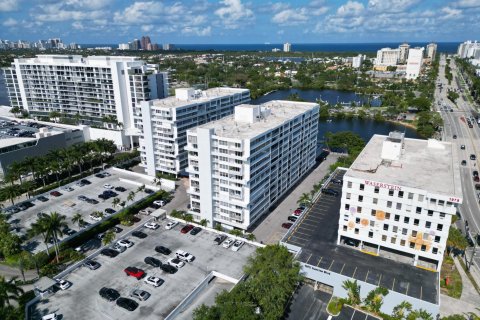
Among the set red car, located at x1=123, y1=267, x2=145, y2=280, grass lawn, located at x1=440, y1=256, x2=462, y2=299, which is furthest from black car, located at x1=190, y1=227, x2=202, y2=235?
grass lawn, located at x1=440, y1=256, x2=462, y2=299

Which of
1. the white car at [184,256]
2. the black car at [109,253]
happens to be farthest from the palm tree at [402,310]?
the black car at [109,253]

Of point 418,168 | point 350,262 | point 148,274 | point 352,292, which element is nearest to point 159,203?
point 148,274

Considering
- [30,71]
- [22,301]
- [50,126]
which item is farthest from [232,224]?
[30,71]

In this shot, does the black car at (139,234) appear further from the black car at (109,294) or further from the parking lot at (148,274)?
the black car at (109,294)

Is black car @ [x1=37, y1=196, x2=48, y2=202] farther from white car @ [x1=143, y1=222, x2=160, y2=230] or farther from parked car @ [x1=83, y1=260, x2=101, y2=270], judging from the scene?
parked car @ [x1=83, y1=260, x2=101, y2=270]

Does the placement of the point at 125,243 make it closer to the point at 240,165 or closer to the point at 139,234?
the point at 139,234

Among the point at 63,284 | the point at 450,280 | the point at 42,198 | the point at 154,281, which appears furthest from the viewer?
the point at 42,198
